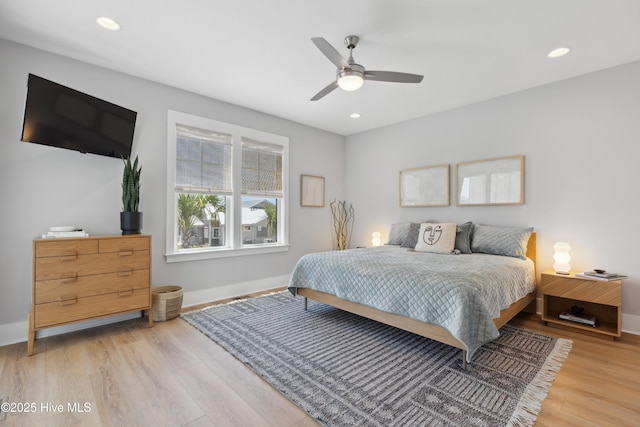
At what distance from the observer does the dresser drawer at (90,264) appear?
2328mm

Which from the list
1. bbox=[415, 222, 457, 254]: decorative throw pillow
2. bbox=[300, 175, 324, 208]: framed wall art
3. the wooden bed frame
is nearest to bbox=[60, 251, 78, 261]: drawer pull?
the wooden bed frame

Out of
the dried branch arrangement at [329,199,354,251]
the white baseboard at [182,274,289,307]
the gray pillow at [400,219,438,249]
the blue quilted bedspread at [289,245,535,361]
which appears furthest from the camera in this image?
the dried branch arrangement at [329,199,354,251]

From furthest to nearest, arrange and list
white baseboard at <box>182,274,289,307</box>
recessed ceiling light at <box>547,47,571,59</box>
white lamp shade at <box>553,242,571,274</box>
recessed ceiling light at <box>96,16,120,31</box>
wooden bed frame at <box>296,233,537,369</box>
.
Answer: white baseboard at <box>182,274,289,307</box>
white lamp shade at <box>553,242,571,274</box>
recessed ceiling light at <box>547,47,571,59</box>
recessed ceiling light at <box>96,16,120,31</box>
wooden bed frame at <box>296,233,537,369</box>

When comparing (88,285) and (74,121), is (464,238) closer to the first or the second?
(88,285)

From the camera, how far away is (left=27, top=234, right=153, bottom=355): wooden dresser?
2311mm

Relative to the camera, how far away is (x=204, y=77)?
3166 millimetres

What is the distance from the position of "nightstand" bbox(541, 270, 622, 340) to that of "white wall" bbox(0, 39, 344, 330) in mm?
3450

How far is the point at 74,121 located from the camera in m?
2.59

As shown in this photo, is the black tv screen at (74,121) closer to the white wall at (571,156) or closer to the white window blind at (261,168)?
the white window blind at (261,168)

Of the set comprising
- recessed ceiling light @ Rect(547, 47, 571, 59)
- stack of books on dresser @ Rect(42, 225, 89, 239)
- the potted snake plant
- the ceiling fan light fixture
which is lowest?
stack of books on dresser @ Rect(42, 225, 89, 239)

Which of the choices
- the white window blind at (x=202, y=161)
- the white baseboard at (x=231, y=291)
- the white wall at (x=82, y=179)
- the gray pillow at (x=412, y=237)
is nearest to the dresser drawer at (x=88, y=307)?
the white wall at (x=82, y=179)

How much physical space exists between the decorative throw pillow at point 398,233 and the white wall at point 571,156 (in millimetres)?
447

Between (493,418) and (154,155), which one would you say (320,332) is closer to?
(493,418)

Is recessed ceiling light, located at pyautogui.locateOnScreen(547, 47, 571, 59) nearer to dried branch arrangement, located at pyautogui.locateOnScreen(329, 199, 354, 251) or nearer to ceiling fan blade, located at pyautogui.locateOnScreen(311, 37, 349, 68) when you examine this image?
ceiling fan blade, located at pyautogui.locateOnScreen(311, 37, 349, 68)
